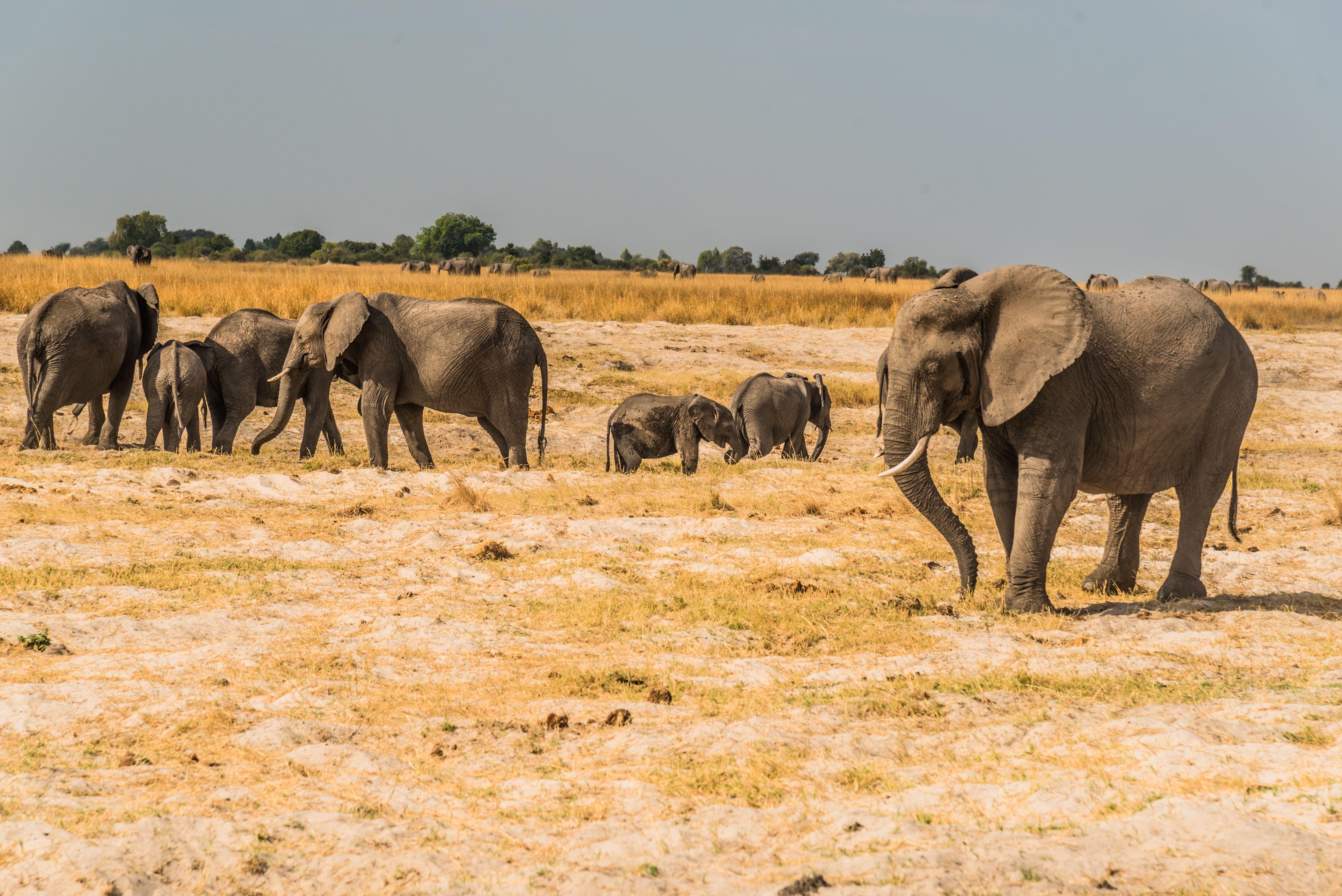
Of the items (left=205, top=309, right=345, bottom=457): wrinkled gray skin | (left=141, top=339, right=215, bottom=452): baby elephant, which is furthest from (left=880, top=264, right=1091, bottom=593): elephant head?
(left=141, top=339, right=215, bottom=452): baby elephant

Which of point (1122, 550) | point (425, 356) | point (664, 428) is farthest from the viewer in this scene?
point (664, 428)

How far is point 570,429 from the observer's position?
18.2 m

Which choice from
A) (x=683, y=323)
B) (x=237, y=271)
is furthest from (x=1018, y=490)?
(x=237, y=271)

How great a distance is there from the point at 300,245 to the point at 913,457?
3059 inches

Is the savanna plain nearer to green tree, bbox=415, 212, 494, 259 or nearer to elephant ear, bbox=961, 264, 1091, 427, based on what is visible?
elephant ear, bbox=961, 264, 1091, 427

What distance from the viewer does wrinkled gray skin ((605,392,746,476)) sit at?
47.4ft

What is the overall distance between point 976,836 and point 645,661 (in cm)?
280

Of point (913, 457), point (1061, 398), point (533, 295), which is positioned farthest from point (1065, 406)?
point (533, 295)

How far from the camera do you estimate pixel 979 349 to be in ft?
23.2

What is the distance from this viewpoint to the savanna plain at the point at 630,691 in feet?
11.9

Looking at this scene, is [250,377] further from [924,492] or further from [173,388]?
[924,492]

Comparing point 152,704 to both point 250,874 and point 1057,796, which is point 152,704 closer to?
point 250,874

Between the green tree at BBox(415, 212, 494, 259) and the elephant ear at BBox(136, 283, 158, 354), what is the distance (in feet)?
223

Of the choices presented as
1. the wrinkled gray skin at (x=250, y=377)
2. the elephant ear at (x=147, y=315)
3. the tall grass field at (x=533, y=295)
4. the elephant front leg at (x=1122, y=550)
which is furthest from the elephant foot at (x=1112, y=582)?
the tall grass field at (x=533, y=295)
